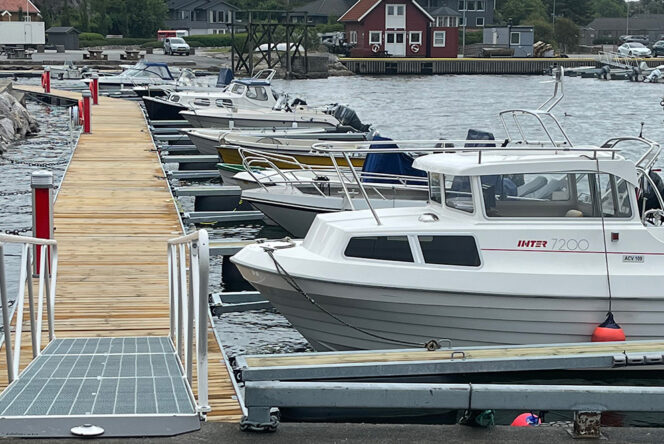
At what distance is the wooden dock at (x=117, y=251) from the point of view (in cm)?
963

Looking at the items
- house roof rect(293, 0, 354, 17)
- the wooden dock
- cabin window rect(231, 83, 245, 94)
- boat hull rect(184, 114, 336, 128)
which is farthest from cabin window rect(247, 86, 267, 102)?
house roof rect(293, 0, 354, 17)

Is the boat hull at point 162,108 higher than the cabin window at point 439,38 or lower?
lower

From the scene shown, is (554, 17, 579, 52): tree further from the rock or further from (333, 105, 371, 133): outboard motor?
(333, 105, 371, 133): outboard motor

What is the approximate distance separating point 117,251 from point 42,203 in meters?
2.20

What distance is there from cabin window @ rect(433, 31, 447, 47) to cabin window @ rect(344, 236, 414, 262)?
89253 millimetres

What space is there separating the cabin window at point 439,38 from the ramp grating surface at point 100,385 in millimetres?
92526

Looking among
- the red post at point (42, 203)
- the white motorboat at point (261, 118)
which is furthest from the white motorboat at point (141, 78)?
the red post at point (42, 203)

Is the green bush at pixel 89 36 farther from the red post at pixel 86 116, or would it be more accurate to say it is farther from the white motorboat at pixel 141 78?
the red post at pixel 86 116

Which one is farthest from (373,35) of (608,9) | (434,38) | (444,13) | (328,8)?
(608,9)

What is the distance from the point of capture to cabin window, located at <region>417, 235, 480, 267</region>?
10766mm

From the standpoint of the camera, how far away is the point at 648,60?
99188mm

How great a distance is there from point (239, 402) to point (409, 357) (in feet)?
6.68

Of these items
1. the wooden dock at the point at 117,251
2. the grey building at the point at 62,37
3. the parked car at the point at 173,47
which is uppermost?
the grey building at the point at 62,37

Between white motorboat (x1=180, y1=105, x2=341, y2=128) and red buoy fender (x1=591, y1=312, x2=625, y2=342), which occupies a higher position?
white motorboat (x1=180, y1=105, x2=341, y2=128)
